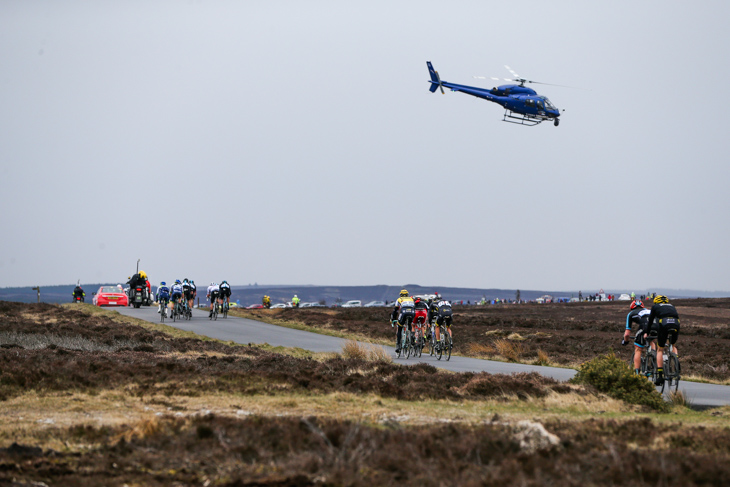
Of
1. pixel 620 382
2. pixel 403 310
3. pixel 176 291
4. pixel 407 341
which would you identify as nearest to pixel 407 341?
pixel 407 341

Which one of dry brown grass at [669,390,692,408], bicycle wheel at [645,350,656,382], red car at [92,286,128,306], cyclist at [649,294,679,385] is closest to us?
dry brown grass at [669,390,692,408]

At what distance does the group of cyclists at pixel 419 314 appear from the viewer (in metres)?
22.7

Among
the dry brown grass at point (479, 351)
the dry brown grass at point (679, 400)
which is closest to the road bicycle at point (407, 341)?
the dry brown grass at point (479, 351)

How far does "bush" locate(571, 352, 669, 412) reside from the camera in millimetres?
12927

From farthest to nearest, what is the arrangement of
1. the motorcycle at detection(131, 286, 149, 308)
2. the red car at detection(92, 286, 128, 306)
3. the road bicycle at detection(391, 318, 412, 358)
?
the red car at detection(92, 286, 128, 306), the motorcycle at detection(131, 286, 149, 308), the road bicycle at detection(391, 318, 412, 358)

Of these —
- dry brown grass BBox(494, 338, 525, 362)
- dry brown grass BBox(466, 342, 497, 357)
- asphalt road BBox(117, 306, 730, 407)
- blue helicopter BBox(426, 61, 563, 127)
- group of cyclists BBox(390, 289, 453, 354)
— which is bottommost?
dry brown grass BBox(466, 342, 497, 357)

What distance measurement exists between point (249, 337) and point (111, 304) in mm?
25545

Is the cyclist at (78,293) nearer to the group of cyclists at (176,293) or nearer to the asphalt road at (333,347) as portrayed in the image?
the asphalt road at (333,347)

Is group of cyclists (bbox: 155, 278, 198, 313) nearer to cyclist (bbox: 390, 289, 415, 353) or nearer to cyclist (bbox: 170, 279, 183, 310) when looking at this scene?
cyclist (bbox: 170, 279, 183, 310)

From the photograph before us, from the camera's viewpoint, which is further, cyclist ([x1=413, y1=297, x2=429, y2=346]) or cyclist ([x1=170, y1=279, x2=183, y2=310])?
cyclist ([x1=170, y1=279, x2=183, y2=310])

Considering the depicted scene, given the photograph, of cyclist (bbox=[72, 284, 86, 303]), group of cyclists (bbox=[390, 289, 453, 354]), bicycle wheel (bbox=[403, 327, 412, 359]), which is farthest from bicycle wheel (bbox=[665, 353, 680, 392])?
cyclist (bbox=[72, 284, 86, 303])

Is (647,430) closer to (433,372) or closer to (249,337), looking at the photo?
(433,372)

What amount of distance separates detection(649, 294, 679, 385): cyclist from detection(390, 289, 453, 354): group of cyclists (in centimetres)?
804

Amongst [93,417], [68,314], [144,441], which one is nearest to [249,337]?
[68,314]
